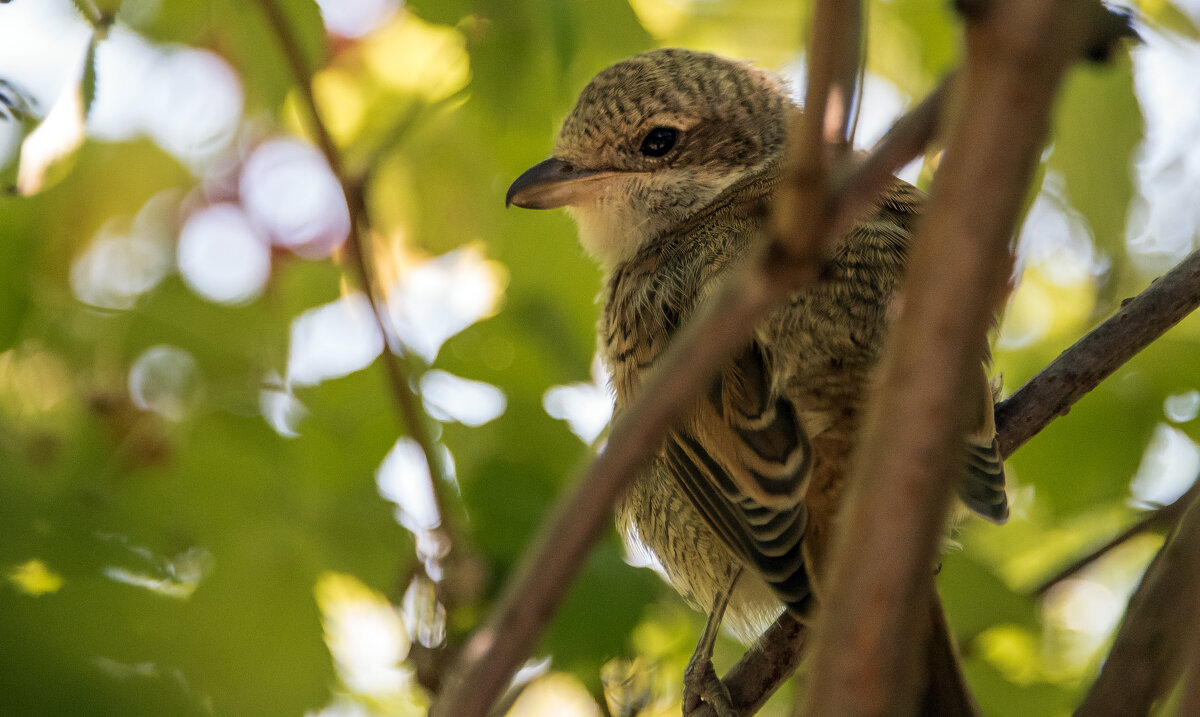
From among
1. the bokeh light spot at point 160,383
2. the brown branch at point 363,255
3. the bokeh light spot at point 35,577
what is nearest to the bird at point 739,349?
the brown branch at point 363,255

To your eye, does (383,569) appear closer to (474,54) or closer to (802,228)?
(474,54)

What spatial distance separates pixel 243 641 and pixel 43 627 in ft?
1.56

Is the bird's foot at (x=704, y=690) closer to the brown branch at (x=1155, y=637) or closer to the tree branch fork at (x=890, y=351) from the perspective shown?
the brown branch at (x=1155, y=637)

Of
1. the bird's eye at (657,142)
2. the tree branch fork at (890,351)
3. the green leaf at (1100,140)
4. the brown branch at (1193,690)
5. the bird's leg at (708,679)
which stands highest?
the tree branch fork at (890,351)

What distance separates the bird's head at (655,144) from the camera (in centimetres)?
347

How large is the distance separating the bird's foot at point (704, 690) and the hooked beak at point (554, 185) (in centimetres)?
137

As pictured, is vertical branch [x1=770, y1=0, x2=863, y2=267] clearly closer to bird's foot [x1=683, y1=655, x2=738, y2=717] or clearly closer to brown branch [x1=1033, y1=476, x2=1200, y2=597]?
bird's foot [x1=683, y1=655, x2=738, y2=717]

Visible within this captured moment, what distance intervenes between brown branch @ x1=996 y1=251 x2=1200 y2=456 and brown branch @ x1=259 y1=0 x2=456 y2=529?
131cm

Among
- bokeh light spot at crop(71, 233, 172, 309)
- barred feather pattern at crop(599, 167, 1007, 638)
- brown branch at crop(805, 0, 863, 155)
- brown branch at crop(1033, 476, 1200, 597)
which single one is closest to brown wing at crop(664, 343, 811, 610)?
barred feather pattern at crop(599, 167, 1007, 638)

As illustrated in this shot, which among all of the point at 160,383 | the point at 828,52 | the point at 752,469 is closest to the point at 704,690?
the point at 752,469

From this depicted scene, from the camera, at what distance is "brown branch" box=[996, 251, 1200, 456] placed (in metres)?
2.09

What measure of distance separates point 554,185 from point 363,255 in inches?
31.5

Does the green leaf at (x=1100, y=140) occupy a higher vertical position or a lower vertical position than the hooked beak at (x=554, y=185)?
higher

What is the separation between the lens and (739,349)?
2.42 metres
